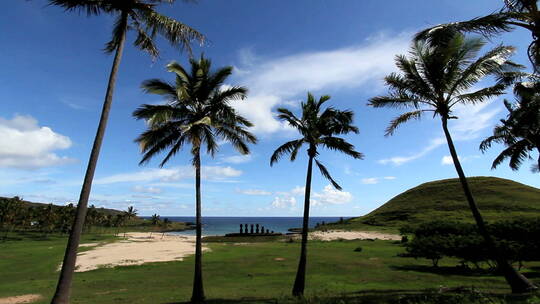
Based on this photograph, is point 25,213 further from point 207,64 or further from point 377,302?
point 377,302

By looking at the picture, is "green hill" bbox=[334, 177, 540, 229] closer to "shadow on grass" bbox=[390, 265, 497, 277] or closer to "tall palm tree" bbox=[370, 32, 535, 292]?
"shadow on grass" bbox=[390, 265, 497, 277]

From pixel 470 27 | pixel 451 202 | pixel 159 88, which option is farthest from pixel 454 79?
pixel 451 202

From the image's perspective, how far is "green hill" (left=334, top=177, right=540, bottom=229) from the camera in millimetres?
95688

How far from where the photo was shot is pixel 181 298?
61.1ft

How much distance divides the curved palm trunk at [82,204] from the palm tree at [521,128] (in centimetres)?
2346

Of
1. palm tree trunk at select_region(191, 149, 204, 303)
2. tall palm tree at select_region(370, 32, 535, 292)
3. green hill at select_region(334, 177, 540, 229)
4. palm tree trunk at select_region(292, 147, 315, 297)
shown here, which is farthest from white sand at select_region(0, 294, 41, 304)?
green hill at select_region(334, 177, 540, 229)

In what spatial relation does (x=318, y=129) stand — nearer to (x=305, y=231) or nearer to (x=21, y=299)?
(x=305, y=231)

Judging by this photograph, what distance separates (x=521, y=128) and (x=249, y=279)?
76.5 feet

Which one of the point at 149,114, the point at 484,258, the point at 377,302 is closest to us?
the point at 377,302

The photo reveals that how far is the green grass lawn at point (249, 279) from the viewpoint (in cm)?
1927

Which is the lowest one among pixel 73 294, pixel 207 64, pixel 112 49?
pixel 73 294

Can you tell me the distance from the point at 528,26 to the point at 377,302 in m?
11.3

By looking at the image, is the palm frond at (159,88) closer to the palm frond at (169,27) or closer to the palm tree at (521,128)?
the palm frond at (169,27)

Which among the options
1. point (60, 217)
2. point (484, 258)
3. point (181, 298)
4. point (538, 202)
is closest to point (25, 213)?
point (60, 217)
